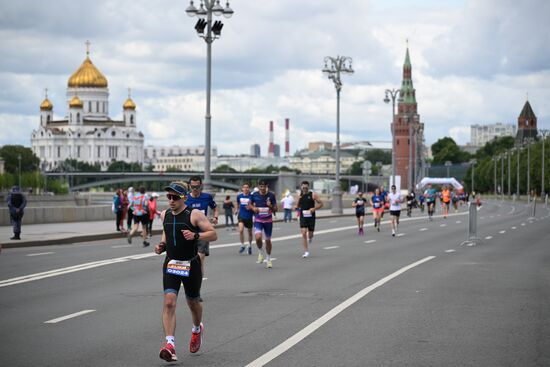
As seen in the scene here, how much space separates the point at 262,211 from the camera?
21547 millimetres

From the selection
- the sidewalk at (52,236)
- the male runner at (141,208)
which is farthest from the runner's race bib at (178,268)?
the male runner at (141,208)

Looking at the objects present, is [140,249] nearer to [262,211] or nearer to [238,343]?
[262,211]

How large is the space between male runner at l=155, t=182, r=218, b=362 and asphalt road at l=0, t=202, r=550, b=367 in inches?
21.4

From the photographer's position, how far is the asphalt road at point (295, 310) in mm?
10406

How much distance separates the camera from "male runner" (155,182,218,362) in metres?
10.3

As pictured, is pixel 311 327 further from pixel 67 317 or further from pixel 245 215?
pixel 245 215

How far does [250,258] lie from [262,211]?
98.4 inches

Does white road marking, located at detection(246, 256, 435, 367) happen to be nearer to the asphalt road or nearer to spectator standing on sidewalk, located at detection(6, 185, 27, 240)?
the asphalt road

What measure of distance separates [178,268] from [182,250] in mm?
175

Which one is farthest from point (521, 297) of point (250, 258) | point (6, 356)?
point (250, 258)

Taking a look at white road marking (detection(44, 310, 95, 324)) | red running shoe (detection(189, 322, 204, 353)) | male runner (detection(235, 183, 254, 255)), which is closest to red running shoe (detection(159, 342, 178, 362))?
red running shoe (detection(189, 322, 204, 353))

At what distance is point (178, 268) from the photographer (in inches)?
408

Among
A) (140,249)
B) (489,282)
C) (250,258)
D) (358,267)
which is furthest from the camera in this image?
(140,249)

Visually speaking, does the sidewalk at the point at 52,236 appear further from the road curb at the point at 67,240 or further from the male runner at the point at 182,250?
the male runner at the point at 182,250
